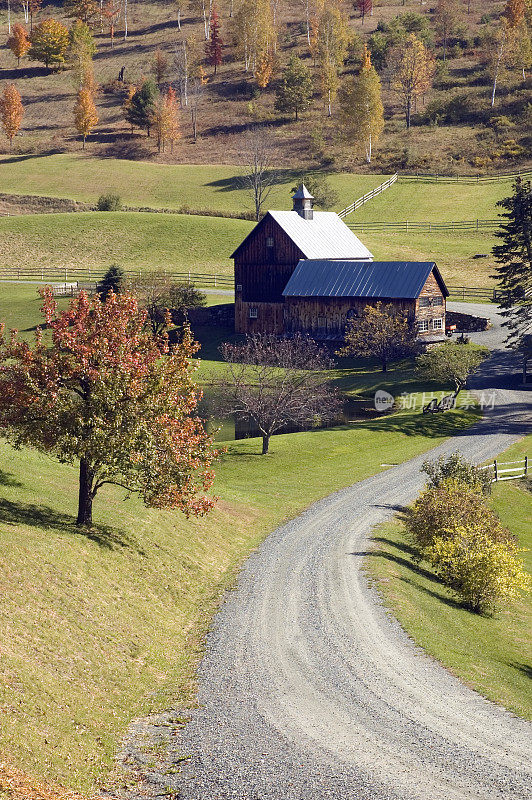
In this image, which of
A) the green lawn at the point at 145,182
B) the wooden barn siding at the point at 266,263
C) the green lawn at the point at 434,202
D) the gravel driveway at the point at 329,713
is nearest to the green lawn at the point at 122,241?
the green lawn at the point at 145,182

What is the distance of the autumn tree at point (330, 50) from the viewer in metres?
145

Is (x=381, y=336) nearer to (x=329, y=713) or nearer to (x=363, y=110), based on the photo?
(x=329, y=713)

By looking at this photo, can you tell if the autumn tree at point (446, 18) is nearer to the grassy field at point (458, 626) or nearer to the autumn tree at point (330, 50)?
the autumn tree at point (330, 50)

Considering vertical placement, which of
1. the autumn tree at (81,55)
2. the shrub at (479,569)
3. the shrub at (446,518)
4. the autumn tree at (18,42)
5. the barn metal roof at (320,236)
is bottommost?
the shrub at (479,569)

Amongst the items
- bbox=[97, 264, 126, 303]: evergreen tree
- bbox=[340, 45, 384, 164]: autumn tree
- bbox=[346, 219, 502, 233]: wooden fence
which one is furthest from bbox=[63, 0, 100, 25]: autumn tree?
bbox=[97, 264, 126, 303]: evergreen tree

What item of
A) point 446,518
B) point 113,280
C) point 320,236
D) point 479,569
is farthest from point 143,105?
point 479,569

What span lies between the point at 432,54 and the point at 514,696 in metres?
153

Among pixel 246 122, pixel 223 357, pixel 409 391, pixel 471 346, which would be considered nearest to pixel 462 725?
pixel 409 391

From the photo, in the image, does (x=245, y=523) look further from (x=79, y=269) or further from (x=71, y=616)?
(x=79, y=269)

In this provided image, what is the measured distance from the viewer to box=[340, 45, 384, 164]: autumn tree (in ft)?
418

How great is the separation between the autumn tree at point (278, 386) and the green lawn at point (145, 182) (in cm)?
4895

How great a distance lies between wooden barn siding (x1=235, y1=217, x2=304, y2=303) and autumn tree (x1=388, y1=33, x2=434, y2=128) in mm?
66387

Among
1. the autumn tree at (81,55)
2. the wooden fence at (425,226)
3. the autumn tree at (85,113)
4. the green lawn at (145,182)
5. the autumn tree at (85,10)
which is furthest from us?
the autumn tree at (85,10)

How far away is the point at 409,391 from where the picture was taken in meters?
61.6
